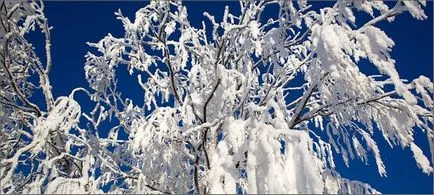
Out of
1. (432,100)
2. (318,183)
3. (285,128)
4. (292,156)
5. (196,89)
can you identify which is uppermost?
(196,89)

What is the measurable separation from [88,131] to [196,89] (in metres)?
1.71

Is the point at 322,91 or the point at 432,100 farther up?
the point at 322,91

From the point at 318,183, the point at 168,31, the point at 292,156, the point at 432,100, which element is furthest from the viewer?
the point at 168,31

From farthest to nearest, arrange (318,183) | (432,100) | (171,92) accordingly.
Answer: (171,92), (432,100), (318,183)

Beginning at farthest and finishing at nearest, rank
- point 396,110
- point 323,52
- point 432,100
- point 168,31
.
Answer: point 168,31, point 396,110, point 432,100, point 323,52

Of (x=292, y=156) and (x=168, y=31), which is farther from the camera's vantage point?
(x=168, y=31)

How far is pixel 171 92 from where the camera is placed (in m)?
5.73

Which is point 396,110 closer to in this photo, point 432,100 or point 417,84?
point 432,100

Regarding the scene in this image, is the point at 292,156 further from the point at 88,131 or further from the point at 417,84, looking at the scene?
the point at 88,131

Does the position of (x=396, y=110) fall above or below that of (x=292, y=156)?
above

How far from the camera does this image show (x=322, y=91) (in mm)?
3834

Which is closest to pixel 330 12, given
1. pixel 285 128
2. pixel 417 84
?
pixel 417 84

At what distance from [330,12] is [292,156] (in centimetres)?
159

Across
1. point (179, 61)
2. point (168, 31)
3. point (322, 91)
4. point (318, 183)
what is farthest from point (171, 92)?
point (318, 183)
